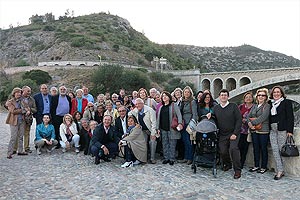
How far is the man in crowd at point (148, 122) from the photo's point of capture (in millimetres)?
6215

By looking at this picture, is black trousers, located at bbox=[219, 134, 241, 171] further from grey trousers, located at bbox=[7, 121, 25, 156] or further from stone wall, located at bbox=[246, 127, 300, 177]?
grey trousers, located at bbox=[7, 121, 25, 156]

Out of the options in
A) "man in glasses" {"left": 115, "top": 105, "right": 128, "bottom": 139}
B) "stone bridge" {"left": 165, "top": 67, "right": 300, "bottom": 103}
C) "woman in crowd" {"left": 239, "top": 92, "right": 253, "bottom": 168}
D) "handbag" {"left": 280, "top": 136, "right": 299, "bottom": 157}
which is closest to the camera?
"handbag" {"left": 280, "top": 136, "right": 299, "bottom": 157}

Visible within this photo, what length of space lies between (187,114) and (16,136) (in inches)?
151

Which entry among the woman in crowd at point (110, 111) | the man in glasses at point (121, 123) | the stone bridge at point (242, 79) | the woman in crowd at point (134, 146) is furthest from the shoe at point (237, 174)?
the stone bridge at point (242, 79)

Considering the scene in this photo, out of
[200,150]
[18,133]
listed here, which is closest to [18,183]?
[18,133]

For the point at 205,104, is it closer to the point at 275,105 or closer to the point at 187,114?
the point at 187,114

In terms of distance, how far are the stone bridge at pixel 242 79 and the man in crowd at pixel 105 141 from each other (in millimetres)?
26181

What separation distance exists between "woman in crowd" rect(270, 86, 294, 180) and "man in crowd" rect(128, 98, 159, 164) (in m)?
2.19

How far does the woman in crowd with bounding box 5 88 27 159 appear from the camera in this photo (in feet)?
22.7

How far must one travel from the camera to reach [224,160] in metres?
5.51

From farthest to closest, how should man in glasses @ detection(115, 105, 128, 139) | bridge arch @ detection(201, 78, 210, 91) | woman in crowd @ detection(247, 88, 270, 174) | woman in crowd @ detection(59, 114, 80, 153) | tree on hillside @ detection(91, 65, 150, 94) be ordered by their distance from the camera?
bridge arch @ detection(201, 78, 210, 91) → tree on hillside @ detection(91, 65, 150, 94) → woman in crowd @ detection(59, 114, 80, 153) → man in glasses @ detection(115, 105, 128, 139) → woman in crowd @ detection(247, 88, 270, 174)

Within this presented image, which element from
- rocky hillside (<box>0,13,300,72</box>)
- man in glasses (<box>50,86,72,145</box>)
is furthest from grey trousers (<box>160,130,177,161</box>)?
rocky hillside (<box>0,13,300,72</box>)

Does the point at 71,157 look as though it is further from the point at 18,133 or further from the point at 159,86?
the point at 159,86

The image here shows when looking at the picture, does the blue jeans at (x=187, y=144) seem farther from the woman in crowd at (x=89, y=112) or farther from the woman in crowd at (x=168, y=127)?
the woman in crowd at (x=89, y=112)
